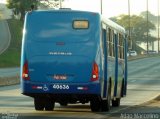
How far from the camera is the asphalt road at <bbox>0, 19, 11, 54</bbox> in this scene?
110 metres

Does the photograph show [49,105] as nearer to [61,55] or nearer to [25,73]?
[25,73]

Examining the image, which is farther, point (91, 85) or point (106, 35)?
point (106, 35)

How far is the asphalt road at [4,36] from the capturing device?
110206mm

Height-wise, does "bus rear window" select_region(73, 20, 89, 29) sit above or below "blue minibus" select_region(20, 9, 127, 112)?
above

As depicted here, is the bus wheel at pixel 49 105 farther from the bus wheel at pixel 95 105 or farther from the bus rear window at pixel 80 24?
the bus rear window at pixel 80 24

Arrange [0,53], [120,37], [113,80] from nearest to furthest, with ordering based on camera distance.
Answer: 1. [113,80]
2. [120,37]
3. [0,53]

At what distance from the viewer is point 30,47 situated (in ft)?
66.0

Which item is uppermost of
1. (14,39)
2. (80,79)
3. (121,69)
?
(80,79)

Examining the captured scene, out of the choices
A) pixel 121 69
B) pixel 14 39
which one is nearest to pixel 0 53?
pixel 14 39

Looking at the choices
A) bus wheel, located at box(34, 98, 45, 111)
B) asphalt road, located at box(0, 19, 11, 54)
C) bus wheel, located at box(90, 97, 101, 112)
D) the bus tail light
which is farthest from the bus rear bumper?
asphalt road, located at box(0, 19, 11, 54)

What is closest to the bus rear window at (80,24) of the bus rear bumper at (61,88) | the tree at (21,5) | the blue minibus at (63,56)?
the blue minibus at (63,56)

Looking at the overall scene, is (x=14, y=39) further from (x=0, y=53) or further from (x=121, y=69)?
(x=121, y=69)

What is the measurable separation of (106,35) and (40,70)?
8.96 feet

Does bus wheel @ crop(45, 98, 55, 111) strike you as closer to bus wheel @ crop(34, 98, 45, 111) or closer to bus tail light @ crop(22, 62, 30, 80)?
bus wheel @ crop(34, 98, 45, 111)
